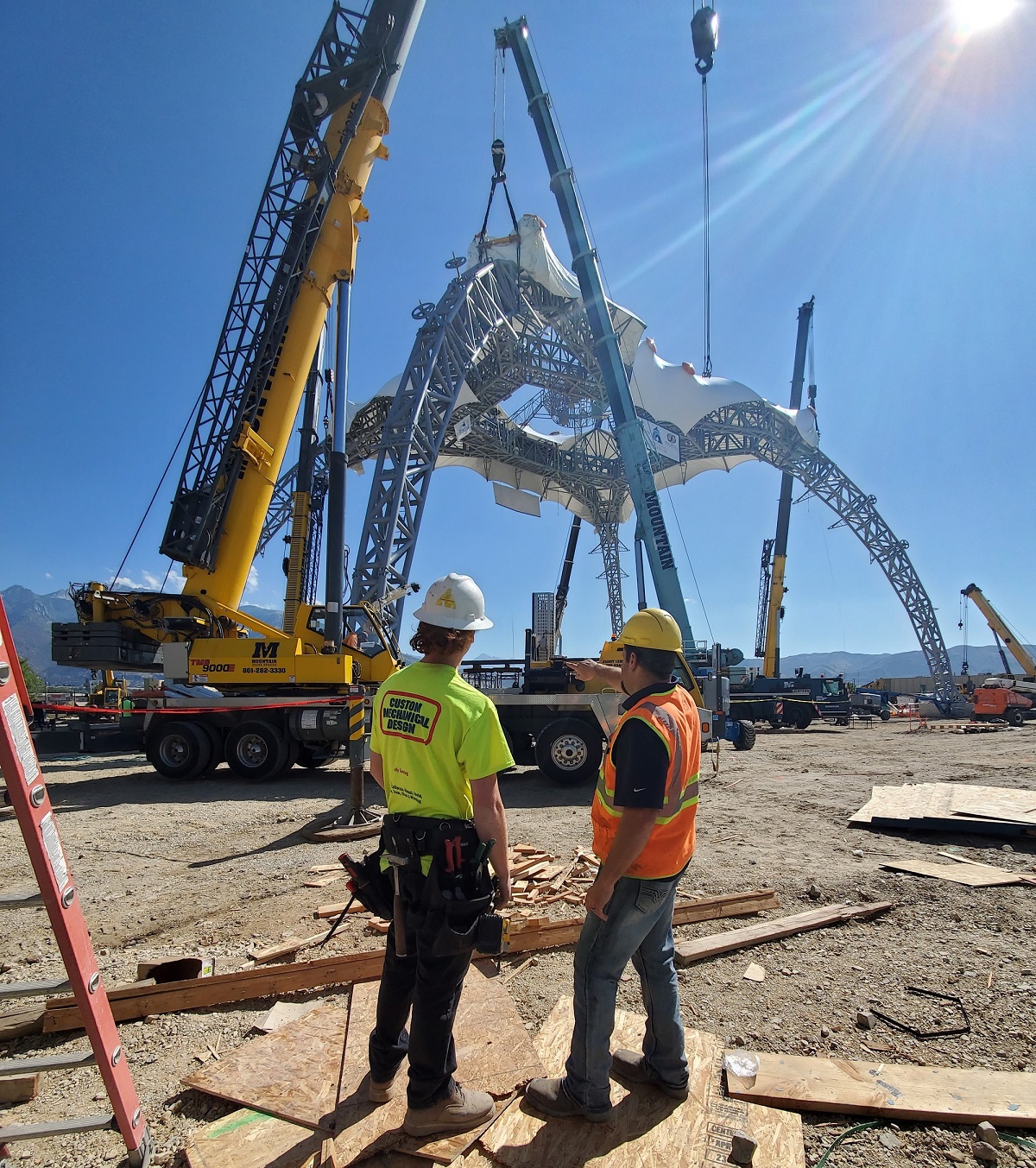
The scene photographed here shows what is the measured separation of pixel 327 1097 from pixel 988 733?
77.8ft

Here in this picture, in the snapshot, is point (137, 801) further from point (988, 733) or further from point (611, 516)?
→ point (611, 516)

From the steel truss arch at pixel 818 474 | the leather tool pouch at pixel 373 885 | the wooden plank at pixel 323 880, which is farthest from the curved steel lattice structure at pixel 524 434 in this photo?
the leather tool pouch at pixel 373 885

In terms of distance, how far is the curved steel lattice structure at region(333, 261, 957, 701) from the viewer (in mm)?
17766

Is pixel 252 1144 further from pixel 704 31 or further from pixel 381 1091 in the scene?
pixel 704 31

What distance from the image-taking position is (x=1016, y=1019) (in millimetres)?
3092

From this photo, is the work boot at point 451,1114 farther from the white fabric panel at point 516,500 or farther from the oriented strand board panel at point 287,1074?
the white fabric panel at point 516,500

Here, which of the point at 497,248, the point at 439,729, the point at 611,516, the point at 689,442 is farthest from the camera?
the point at 611,516

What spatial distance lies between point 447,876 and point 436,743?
44 cm

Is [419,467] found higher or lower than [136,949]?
higher

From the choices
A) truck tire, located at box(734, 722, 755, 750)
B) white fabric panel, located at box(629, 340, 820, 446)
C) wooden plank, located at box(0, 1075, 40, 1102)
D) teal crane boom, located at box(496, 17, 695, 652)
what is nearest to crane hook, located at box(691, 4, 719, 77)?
teal crane boom, located at box(496, 17, 695, 652)

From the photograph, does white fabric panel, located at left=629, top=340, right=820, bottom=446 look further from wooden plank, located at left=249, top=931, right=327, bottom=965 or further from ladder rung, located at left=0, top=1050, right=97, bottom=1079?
ladder rung, located at left=0, top=1050, right=97, bottom=1079

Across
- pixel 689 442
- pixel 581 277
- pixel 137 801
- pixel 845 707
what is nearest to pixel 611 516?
pixel 689 442

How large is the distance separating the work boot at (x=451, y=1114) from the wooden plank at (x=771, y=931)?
1.78 metres

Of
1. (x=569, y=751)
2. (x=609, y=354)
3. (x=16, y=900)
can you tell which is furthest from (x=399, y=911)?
(x=609, y=354)
